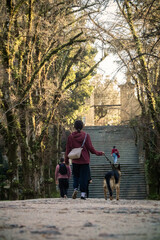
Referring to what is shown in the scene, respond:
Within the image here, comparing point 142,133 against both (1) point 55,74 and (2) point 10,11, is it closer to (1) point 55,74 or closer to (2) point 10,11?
(1) point 55,74

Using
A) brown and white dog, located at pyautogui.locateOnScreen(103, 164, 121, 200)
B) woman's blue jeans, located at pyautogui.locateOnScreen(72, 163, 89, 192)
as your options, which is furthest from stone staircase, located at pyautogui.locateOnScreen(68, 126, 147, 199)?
woman's blue jeans, located at pyautogui.locateOnScreen(72, 163, 89, 192)

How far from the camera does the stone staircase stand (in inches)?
1110

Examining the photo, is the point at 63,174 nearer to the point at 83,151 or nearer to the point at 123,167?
the point at 83,151

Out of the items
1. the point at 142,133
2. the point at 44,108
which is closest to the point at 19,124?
the point at 44,108

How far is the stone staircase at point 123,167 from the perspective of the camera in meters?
28.2

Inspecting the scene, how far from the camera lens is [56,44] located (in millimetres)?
20844

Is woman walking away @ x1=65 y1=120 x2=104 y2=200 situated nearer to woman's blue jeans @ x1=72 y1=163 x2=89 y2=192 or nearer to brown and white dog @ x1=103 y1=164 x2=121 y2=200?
woman's blue jeans @ x1=72 y1=163 x2=89 y2=192

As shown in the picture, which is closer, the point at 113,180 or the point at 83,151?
the point at 83,151

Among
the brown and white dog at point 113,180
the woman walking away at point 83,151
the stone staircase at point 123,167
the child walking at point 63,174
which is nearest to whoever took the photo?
the woman walking away at point 83,151

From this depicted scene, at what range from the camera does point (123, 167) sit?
37.0 meters

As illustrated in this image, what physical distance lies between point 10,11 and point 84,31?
367 cm

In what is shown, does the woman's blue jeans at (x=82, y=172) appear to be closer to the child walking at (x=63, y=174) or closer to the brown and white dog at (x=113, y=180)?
the brown and white dog at (x=113, y=180)

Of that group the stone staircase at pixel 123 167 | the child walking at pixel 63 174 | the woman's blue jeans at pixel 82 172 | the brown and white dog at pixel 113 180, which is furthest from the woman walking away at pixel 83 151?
the stone staircase at pixel 123 167

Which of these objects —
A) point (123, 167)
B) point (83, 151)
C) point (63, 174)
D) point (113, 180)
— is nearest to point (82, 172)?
point (83, 151)
